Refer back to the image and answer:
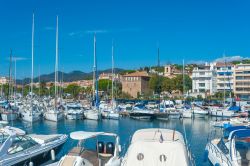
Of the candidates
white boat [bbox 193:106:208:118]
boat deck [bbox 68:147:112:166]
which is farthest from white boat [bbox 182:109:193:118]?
boat deck [bbox 68:147:112:166]

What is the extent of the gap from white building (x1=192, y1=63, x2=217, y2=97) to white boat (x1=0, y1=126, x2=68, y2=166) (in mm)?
117147

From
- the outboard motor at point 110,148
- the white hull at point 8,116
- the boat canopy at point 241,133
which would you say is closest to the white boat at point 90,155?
the outboard motor at point 110,148

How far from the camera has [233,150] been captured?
1662cm

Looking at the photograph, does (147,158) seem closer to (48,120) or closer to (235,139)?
(235,139)

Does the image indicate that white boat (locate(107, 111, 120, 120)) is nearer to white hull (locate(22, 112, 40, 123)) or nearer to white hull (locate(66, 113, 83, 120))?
white hull (locate(66, 113, 83, 120))

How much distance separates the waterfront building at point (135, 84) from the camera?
168m

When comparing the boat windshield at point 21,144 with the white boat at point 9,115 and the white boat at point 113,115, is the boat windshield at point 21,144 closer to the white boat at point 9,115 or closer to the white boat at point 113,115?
the white boat at point 9,115

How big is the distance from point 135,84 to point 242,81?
2114 inches

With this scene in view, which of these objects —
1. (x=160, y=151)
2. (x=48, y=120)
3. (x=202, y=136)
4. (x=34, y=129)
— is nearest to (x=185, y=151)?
(x=160, y=151)

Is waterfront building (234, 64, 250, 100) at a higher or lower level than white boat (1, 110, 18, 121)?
higher

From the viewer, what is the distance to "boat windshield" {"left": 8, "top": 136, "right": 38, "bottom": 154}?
19922mm

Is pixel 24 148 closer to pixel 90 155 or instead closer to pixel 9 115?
pixel 90 155

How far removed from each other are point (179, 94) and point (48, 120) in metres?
88.8

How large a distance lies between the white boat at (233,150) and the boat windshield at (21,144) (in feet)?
31.9
